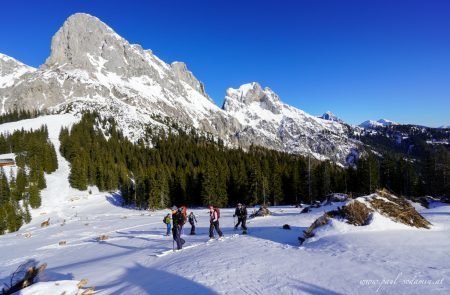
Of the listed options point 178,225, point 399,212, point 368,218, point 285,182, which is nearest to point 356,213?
point 368,218

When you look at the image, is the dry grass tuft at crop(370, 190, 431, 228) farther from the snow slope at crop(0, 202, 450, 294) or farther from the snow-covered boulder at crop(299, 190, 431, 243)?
the snow slope at crop(0, 202, 450, 294)

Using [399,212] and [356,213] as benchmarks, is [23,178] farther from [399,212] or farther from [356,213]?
[399,212]

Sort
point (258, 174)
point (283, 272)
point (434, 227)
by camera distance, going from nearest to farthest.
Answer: point (283, 272)
point (434, 227)
point (258, 174)

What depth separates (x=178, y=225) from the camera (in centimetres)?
2172

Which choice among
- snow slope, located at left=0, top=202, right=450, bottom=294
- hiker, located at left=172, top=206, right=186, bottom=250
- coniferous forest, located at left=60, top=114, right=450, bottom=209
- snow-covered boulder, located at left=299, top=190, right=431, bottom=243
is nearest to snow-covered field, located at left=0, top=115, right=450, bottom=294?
snow slope, located at left=0, top=202, right=450, bottom=294

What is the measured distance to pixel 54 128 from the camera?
173m

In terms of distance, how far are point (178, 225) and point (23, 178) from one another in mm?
91764

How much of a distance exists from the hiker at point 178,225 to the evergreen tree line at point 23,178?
56593 millimetres

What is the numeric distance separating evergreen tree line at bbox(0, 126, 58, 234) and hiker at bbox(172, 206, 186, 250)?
186ft

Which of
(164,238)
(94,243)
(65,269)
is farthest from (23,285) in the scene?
(94,243)

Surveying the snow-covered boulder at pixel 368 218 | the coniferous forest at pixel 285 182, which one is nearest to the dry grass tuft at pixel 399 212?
the snow-covered boulder at pixel 368 218

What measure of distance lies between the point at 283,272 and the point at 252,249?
5.23 meters

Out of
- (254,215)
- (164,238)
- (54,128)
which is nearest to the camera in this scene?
(164,238)

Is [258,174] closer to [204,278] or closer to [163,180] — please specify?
[163,180]
